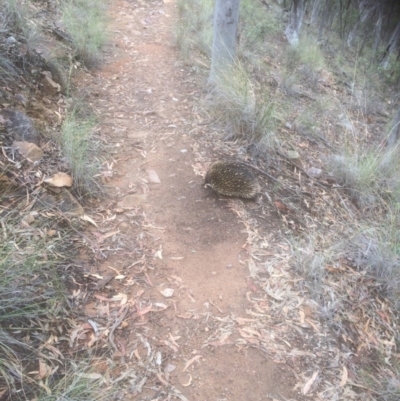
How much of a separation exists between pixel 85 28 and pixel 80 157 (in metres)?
3.21

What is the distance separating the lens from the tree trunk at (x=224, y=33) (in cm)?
441

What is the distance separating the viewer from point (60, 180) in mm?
2984

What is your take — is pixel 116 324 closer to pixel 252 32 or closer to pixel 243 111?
pixel 243 111

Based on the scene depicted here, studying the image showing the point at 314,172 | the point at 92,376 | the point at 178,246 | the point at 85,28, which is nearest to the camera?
the point at 92,376

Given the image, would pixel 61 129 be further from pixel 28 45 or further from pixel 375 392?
pixel 375 392

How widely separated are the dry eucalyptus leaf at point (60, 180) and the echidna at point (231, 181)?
3.89 feet

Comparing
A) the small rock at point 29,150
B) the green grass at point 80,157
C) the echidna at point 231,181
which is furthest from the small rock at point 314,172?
the small rock at point 29,150

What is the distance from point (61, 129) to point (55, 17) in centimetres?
281

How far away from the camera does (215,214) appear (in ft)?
10.7

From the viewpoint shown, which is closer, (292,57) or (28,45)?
(28,45)

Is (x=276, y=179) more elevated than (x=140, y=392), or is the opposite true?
(x=276, y=179)

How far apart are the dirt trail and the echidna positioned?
0.10 metres

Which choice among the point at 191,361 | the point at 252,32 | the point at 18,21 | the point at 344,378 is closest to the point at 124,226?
the point at 191,361

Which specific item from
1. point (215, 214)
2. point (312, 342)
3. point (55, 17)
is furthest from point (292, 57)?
point (312, 342)
